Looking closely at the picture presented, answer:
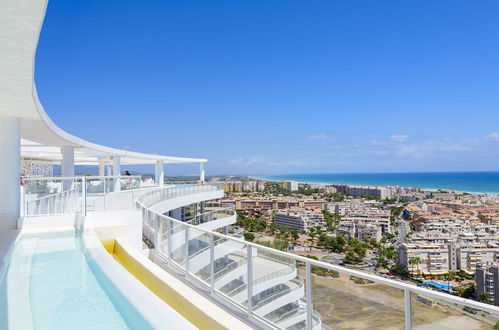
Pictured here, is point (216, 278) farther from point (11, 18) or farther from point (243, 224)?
point (243, 224)

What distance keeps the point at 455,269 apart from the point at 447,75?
57.2 meters

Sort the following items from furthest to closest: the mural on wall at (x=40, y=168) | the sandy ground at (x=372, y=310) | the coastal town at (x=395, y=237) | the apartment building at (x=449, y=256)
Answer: the mural on wall at (x=40, y=168) → the apartment building at (x=449, y=256) → the coastal town at (x=395, y=237) → the sandy ground at (x=372, y=310)

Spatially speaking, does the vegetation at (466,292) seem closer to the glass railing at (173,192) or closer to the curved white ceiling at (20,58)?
the curved white ceiling at (20,58)

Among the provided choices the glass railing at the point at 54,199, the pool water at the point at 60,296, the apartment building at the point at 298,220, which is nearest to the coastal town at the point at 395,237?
the apartment building at the point at 298,220

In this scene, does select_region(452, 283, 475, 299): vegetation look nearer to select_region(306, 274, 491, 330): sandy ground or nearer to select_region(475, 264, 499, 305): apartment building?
select_region(475, 264, 499, 305): apartment building

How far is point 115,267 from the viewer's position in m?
5.43

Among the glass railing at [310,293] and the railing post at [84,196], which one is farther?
the railing post at [84,196]

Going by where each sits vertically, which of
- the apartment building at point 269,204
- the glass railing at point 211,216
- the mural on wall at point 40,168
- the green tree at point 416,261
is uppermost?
the mural on wall at point 40,168

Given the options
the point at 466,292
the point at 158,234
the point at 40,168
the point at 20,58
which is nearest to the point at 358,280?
the point at 158,234

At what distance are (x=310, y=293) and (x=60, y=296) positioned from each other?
3394mm

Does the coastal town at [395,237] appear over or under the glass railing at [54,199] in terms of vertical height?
under

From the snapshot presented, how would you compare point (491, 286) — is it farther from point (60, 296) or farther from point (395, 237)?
point (395, 237)

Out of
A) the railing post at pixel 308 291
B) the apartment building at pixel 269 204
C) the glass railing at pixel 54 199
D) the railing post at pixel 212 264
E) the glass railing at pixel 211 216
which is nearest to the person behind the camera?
the railing post at pixel 308 291

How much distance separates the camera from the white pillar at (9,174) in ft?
28.1
